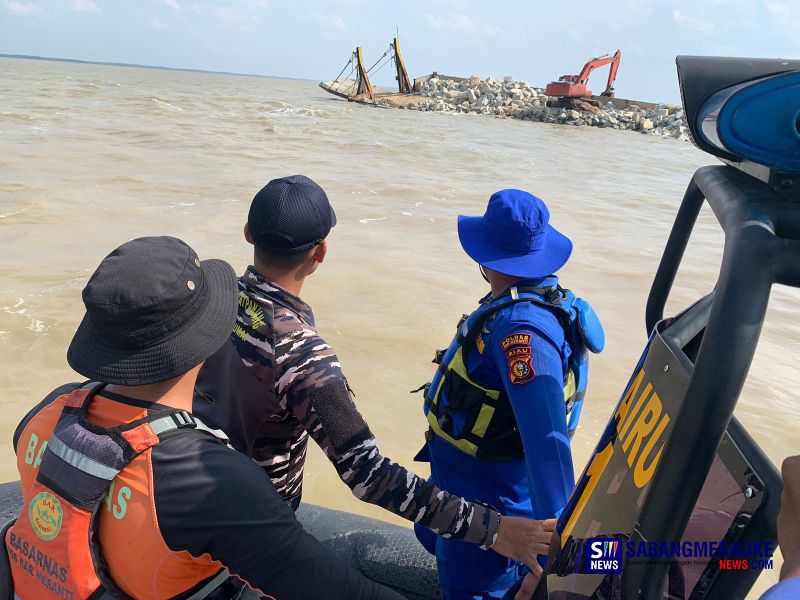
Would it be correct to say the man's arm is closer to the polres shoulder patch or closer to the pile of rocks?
the polres shoulder patch

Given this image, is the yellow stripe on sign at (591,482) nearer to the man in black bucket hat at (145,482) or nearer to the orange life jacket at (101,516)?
the man in black bucket hat at (145,482)

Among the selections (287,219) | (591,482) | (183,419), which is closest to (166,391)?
(183,419)

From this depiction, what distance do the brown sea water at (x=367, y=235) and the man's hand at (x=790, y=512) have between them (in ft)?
10.2

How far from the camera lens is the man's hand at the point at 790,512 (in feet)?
2.12

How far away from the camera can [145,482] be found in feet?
3.51

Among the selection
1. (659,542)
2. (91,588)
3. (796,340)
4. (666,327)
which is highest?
(666,327)

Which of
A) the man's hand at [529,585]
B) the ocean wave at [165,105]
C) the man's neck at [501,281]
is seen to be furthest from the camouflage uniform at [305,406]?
the ocean wave at [165,105]

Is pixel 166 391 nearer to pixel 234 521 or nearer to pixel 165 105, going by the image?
pixel 234 521

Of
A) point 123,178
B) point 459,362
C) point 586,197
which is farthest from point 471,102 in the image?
point 459,362

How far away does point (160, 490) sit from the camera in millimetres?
1070

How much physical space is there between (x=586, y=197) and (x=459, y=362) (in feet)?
39.9

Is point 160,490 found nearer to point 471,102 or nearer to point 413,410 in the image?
point 413,410

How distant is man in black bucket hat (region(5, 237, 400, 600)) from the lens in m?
1.08

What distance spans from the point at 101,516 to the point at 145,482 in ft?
0.36
